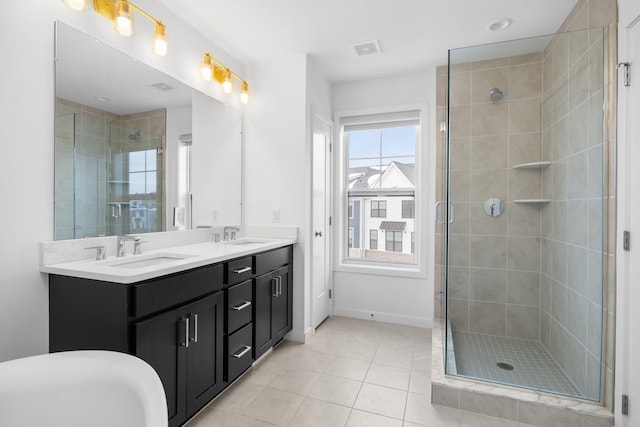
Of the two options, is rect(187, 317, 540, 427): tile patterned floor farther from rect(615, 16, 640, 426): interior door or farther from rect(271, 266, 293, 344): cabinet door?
rect(615, 16, 640, 426): interior door

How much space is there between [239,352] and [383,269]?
1752 mm

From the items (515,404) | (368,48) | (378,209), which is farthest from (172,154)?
(515,404)

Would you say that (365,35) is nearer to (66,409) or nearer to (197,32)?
(197,32)

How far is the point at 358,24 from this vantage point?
231 centimetres

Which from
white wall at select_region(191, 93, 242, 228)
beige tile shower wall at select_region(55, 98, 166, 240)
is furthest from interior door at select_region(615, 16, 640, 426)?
beige tile shower wall at select_region(55, 98, 166, 240)

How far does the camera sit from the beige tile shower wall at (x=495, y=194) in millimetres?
2143

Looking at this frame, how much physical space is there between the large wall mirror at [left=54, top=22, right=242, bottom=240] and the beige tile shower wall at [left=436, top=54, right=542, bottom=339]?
190cm

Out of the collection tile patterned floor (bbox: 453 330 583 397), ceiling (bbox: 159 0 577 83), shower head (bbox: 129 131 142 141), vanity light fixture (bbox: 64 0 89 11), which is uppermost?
ceiling (bbox: 159 0 577 83)

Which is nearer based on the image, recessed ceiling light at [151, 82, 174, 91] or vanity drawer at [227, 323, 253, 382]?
vanity drawer at [227, 323, 253, 382]

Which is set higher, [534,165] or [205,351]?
[534,165]

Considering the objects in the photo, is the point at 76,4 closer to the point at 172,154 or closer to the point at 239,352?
the point at 172,154

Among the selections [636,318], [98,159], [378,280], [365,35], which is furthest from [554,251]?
[98,159]

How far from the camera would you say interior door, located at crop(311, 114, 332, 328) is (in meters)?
2.94

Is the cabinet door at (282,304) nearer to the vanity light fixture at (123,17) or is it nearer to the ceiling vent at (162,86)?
the ceiling vent at (162,86)
